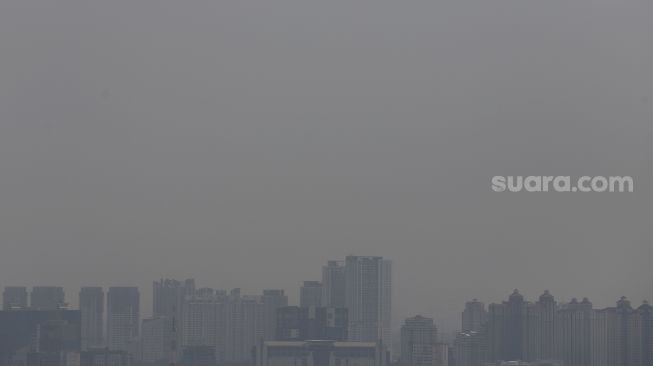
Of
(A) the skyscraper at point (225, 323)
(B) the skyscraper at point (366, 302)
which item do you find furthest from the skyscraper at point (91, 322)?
(B) the skyscraper at point (366, 302)

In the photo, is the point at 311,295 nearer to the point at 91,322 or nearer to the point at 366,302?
the point at 366,302

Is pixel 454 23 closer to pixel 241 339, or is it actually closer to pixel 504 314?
pixel 504 314

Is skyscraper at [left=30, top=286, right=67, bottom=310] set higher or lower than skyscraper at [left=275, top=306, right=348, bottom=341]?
higher

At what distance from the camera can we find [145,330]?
297cm

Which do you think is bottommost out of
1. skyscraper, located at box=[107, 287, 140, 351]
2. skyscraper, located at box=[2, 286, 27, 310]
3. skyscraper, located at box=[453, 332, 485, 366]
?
skyscraper, located at box=[453, 332, 485, 366]

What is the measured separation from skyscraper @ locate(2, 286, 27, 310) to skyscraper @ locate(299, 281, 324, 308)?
0.85 metres

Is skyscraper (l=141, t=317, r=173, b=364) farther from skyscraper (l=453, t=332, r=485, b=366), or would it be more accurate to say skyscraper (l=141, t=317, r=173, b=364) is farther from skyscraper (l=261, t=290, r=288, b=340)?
skyscraper (l=453, t=332, r=485, b=366)

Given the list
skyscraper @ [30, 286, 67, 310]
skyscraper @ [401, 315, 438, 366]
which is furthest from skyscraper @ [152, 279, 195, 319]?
skyscraper @ [401, 315, 438, 366]

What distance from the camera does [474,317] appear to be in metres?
3.01

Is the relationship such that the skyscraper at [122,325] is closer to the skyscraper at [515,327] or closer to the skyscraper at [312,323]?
the skyscraper at [312,323]

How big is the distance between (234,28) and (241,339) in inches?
38.5

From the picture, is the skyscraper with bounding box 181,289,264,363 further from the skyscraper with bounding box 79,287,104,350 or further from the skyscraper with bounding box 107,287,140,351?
the skyscraper with bounding box 79,287,104,350

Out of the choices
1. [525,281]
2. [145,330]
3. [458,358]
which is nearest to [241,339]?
[145,330]

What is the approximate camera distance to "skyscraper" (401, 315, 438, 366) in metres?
2.98
